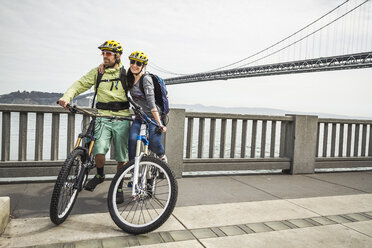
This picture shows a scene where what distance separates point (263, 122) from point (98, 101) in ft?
11.5

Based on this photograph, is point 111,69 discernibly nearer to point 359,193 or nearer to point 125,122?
point 125,122

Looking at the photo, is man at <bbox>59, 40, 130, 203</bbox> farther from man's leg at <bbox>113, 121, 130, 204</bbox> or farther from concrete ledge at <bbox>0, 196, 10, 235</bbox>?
Result: concrete ledge at <bbox>0, 196, 10, 235</bbox>

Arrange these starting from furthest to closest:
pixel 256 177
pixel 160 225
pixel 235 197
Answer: pixel 256 177, pixel 235 197, pixel 160 225

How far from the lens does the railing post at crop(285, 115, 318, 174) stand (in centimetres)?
627

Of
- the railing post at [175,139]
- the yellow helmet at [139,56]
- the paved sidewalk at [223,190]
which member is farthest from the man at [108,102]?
the railing post at [175,139]

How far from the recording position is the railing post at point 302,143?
627 cm

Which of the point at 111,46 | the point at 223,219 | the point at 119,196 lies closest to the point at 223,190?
the point at 223,219

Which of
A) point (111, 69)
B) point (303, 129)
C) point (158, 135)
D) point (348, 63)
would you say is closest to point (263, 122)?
point (303, 129)

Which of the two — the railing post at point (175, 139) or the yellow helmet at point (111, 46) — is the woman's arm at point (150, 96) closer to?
the yellow helmet at point (111, 46)

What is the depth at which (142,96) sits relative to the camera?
3641 millimetres

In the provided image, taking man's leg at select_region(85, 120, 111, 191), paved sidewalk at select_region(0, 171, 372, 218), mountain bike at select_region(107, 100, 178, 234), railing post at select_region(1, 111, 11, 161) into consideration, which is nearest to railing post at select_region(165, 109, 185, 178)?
paved sidewalk at select_region(0, 171, 372, 218)

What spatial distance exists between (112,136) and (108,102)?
1.33ft

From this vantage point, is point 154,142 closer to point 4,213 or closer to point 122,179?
point 122,179

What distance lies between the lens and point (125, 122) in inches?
149
